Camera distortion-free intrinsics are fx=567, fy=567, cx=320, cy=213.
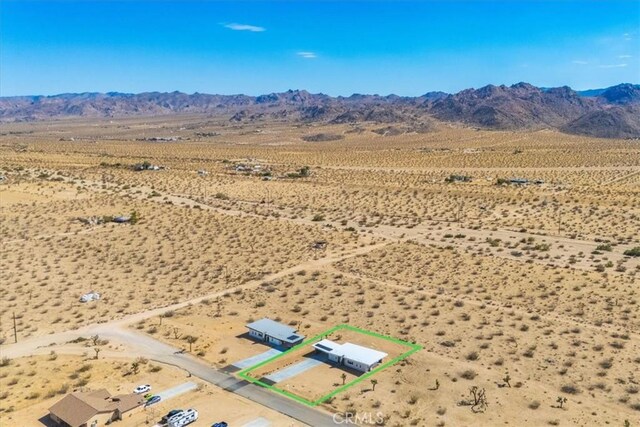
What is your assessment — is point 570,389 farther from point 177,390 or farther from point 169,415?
point 177,390

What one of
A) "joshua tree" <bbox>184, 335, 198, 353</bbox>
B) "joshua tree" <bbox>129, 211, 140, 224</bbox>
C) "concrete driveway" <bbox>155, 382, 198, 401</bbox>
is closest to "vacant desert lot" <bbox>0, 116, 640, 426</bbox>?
"joshua tree" <bbox>184, 335, 198, 353</bbox>

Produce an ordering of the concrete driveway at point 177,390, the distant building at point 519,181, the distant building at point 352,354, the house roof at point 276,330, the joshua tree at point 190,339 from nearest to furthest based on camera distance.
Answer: the concrete driveway at point 177,390 < the distant building at point 352,354 < the house roof at point 276,330 < the joshua tree at point 190,339 < the distant building at point 519,181

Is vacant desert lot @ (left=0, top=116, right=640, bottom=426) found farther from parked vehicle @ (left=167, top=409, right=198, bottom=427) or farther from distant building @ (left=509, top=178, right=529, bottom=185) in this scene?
distant building @ (left=509, top=178, right=529, bottom=185)

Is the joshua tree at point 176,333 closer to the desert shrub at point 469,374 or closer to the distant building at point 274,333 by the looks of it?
the distant building at point 274,333

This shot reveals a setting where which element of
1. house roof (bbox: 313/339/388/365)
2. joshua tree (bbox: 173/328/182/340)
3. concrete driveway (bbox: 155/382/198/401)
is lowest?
concrete driveway (bbox: 155/382/198/401)

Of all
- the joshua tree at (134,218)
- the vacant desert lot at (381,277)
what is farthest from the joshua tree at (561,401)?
the joshua tree at (134,218)

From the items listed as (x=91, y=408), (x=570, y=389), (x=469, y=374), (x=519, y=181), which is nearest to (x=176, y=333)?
(x=91, y=408)
